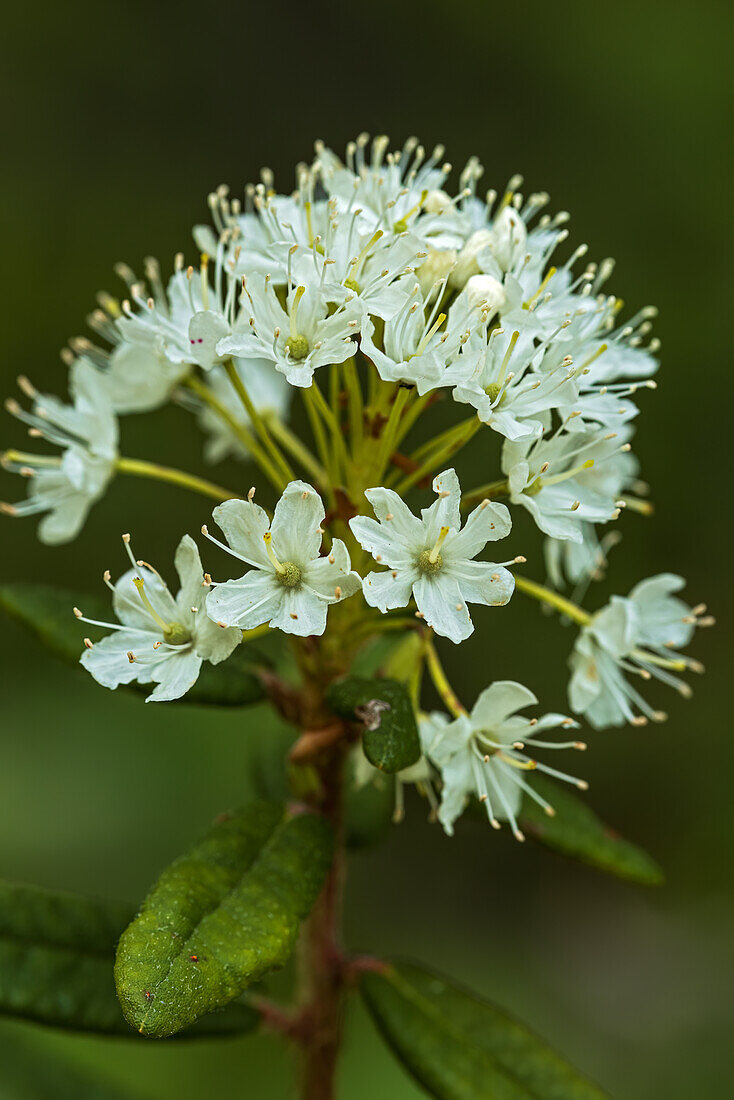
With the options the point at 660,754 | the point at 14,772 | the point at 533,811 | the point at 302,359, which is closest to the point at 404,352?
the point at 302,359

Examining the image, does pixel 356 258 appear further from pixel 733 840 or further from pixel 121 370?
pixel 733 840

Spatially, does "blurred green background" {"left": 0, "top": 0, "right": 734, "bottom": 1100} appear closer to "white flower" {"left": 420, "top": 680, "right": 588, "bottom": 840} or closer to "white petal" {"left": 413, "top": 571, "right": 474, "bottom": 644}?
"white flower" {"left": 420, "top": 680, "right": 588, "bottom": 840}

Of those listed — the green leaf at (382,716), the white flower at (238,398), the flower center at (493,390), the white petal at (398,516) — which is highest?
the flower center at (493,390)

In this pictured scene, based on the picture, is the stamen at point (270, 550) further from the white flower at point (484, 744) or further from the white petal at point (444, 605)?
the white flower at point (484, 744)

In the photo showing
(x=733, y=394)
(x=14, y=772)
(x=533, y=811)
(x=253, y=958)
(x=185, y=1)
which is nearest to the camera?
(x=253, y=958)

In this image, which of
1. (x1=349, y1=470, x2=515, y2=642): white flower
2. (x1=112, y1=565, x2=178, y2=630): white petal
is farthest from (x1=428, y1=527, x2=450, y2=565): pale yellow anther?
(x1=112, y1=565, x2=178, y2=630): white petal

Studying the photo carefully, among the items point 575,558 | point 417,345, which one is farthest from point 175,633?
point 575,558

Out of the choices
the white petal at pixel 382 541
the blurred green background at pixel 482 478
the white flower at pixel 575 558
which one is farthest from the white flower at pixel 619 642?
the blurred green background at pixel 482 478
